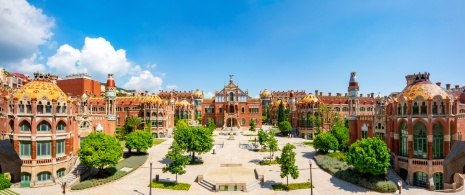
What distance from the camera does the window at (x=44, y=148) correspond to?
110ft

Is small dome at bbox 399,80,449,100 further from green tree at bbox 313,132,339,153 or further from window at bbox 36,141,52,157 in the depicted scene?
window at bbox 36,141,52,157

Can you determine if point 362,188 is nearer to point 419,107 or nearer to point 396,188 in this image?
point 396,188

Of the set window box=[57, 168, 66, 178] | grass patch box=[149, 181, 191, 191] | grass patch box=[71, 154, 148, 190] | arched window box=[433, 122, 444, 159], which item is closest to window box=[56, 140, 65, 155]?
window box=[57, 168, 66, 178]

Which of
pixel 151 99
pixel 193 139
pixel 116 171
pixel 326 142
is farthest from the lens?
pixel 151 99

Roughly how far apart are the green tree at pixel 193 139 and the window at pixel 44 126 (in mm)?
17151

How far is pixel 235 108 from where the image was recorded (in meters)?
94.5

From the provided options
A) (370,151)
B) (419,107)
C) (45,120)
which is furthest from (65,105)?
(419,107)

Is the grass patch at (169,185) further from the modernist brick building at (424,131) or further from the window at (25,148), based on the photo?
the modernist brick building at (424,131)

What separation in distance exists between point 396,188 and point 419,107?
35.8ft

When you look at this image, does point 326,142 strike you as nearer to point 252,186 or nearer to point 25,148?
point 252,186

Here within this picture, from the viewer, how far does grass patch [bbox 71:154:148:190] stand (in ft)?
106

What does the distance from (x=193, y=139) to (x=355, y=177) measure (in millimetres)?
23855

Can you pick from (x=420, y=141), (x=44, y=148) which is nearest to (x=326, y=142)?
(x=420, y=141)

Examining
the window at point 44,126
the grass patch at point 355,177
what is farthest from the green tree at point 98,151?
the grass patch at point 355,177
